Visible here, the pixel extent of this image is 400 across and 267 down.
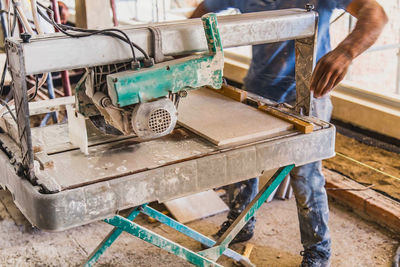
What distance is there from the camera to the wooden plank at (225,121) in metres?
1.91

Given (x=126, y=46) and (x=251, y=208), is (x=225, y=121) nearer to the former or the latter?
(x=251, y=208)

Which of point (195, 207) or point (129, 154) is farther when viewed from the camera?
point (195, 207)

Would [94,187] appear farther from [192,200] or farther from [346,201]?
[346,201]

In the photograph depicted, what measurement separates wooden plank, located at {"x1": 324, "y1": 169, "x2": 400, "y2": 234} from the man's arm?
143 centimetres

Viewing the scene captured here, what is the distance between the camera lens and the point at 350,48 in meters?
2.02

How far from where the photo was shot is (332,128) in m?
2.00

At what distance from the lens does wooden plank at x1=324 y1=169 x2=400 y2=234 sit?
10.3 ft

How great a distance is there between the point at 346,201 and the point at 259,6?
1.52 m

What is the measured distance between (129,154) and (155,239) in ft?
1.13

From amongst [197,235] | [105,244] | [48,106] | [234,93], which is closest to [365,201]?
[197,235]

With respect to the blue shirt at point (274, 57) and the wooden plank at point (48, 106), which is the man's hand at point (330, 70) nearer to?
the blue shirt at point (274, 57)

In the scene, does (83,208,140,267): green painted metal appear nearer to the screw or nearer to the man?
the man

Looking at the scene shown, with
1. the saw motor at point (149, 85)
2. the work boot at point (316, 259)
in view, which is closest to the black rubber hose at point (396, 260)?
the work boot at point (316, 259)

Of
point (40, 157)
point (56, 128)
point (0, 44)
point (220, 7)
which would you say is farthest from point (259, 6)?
point (0, 44)
